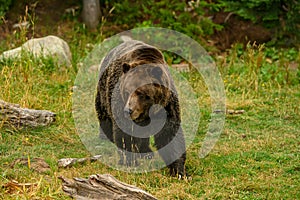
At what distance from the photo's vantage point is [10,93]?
7391 mm

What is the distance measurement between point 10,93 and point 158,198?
11.4 ft

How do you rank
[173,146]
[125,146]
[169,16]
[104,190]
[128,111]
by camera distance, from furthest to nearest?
[169,16], [125,146], [173,146], [128,111], [104,190]

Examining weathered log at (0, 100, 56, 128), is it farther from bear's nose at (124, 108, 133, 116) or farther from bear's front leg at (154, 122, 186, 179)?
bear's nose at (124, 108, 133, 116)

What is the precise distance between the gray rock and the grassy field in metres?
0.20

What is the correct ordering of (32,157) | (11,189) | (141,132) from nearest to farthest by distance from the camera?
(11,189) < (141,132) < (32,157)

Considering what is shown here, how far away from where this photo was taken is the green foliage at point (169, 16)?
11.9 m

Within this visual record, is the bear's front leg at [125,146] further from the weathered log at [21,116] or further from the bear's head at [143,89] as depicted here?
the weathered log at [21,116]

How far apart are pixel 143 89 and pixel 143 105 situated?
0.48ft

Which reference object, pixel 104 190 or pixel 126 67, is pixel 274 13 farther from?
pixel 104 190

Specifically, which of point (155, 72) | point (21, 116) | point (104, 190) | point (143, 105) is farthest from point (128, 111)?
point (21, 116)

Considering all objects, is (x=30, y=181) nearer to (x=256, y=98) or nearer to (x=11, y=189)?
(x=11, y=189)

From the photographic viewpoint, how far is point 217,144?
21.1 ft

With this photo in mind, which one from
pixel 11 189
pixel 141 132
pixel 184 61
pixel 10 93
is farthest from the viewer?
pixel 184 61

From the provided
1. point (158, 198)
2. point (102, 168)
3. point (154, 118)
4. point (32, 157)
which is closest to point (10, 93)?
point (32, 157)
